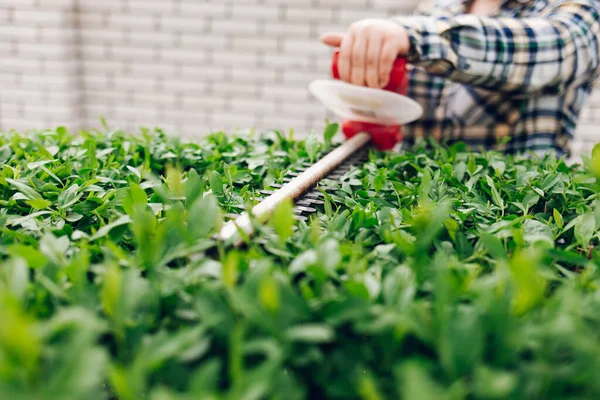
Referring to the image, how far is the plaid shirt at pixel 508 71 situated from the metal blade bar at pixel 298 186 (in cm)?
31

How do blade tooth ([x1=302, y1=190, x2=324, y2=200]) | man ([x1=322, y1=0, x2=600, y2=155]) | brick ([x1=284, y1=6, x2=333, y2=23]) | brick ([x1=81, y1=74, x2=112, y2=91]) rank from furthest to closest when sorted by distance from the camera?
brick ([x1=81, y1=74, x2=112, y2=91])
brick ([x1=284, y1=6, x2=333, y2=23])
man ([x1=322, y1=0, x2=600, y2=155])
blade tooth ([x1=302, y1=190, x2=324, y2=200])

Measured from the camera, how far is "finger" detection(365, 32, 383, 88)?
146cm

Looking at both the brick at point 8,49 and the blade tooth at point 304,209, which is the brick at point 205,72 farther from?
the blade tooth at point 304,209

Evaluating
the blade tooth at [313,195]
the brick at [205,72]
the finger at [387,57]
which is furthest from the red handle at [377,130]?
the brick at [205,72]

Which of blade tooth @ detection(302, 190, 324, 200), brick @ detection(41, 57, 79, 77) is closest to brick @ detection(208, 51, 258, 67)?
brick @ detection(41, 57, 79, 77)

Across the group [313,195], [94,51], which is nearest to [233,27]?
[94,51]

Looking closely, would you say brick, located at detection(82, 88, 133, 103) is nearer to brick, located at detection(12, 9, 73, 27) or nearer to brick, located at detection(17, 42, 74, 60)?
brick, located at detection(17, 42, 74, 60)

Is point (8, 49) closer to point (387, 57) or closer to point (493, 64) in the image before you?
point (387, 57)

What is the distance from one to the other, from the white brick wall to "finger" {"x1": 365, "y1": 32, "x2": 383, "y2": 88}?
2243 mm

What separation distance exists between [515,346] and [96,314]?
0.38 metres

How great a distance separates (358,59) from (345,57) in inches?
1.7

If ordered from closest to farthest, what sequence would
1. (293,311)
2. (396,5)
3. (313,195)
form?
(293,311) < (313,195) < (396,5)

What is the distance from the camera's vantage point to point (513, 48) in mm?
1626

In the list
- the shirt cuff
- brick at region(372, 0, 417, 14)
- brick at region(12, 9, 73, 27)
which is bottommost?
the shirt cuff
